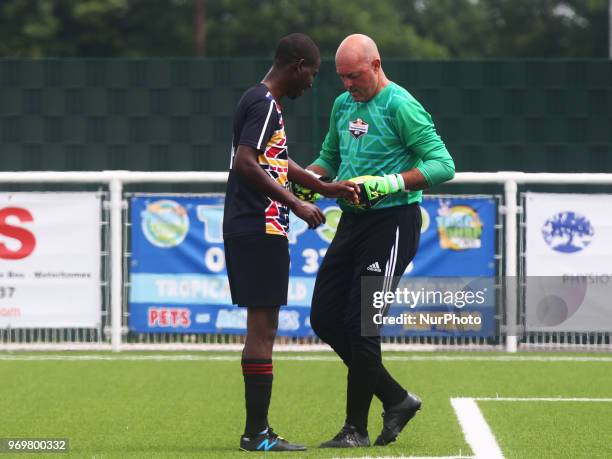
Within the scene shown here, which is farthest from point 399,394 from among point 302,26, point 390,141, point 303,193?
point 302,26

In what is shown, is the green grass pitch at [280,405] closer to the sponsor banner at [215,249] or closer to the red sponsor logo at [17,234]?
the sponsor banner at [215,249]

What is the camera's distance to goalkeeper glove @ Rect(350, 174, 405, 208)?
724 centimetres

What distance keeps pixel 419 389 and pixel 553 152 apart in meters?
4.09

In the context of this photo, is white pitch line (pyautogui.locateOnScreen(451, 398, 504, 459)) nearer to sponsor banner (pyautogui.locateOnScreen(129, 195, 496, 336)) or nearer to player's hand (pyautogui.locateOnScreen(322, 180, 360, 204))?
player's hand (pyautogui.locateOnScreen(322, 180, 360, 204))

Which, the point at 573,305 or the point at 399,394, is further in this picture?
the point at 573,305

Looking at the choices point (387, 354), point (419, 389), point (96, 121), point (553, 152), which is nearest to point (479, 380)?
point (419, 389)

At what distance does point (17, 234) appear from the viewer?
12.1 m

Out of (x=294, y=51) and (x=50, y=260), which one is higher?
(x=294, y=51)

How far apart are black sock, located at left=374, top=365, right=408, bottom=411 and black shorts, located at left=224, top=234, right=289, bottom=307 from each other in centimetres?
73

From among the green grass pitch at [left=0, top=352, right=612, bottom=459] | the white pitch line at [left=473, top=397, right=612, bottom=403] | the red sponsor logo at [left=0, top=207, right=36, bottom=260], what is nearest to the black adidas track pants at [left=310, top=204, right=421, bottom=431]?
the green grass pitch at [left=0, top=352, right=612, bottom=459]

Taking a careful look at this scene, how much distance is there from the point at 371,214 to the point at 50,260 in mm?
5183

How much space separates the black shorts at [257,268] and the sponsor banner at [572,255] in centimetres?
514

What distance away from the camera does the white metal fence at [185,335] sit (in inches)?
479

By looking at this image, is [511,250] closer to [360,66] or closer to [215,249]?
[215,249]
